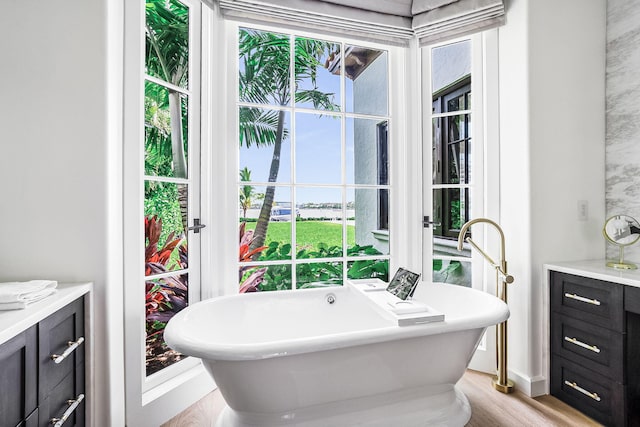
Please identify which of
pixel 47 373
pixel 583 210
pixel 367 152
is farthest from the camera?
pixel 367 152

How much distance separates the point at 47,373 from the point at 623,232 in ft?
8.96

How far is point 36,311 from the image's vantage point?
962 mm

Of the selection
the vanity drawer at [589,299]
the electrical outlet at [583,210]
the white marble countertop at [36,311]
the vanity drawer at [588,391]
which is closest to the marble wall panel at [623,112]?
the electrical outlet at [583,210]

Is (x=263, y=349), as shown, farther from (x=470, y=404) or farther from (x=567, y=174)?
(x=567, y=174)

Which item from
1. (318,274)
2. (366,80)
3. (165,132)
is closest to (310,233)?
(318,274)

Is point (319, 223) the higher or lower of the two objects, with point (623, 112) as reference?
lower

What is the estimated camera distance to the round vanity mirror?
1805mm

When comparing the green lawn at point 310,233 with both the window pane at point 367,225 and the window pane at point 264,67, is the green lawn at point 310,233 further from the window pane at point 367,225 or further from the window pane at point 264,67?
the window pane at point 264,67

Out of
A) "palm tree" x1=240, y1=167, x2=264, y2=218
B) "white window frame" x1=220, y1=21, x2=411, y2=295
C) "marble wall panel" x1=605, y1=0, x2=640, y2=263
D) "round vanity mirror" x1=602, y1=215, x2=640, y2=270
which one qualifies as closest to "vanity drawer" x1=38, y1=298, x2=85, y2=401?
"white window frame" x1=220, y1=21, x2=411, y2=295

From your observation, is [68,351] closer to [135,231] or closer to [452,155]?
[135,231]

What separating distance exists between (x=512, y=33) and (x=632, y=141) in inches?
39.1

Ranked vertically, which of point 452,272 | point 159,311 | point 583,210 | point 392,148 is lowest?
point 159,311

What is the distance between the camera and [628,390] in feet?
5.30

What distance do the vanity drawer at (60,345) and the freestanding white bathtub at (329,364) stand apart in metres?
0.31
